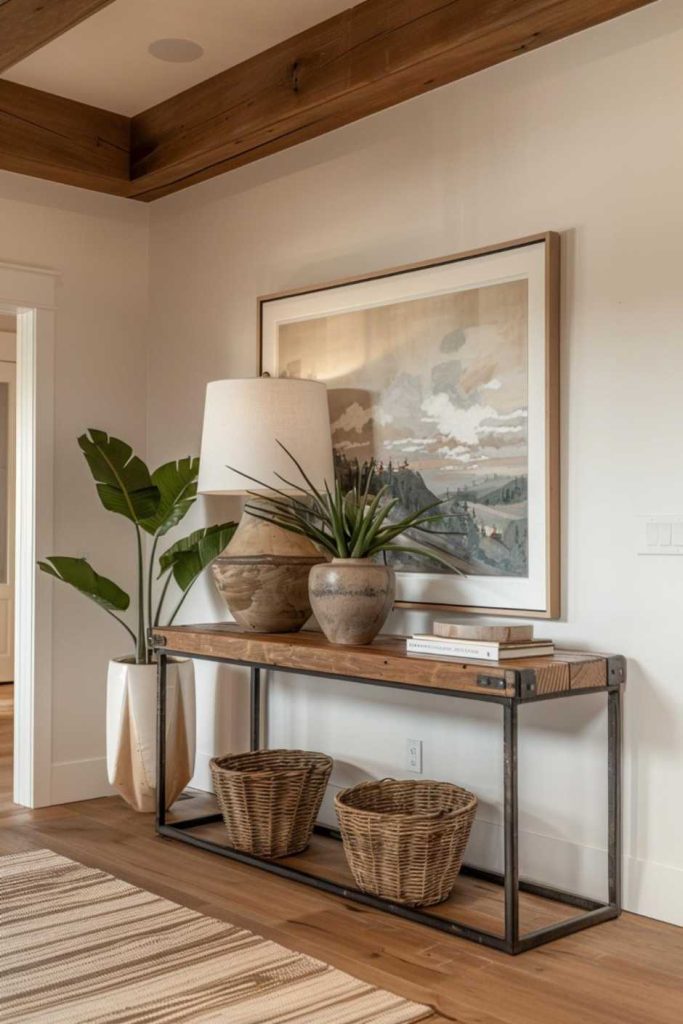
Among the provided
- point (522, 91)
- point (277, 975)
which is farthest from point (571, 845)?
point (522, 91)

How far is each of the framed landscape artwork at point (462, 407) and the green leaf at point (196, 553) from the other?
614 mm

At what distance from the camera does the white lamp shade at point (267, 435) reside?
12.4 feet

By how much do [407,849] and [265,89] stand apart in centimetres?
263

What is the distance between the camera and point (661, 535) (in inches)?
121

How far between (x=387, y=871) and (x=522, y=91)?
2387 mm

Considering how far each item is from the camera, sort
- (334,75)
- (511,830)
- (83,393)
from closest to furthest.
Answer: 1. (511,830)
2. (334,75)
3. (83,393)

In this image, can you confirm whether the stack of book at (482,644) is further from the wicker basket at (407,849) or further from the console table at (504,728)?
the wicker basket at (407,849)

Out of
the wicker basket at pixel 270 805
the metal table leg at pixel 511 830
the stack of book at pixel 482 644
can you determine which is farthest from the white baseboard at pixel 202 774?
the metal table leg at pixel 511 830

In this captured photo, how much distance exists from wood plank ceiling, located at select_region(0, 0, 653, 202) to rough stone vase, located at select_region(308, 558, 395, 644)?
1.57m

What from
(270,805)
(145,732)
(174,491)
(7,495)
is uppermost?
(7,495)

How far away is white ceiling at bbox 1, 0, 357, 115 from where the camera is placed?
359 cm

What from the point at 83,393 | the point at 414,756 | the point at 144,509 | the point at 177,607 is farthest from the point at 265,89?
the point at 414,756

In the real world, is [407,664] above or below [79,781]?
above

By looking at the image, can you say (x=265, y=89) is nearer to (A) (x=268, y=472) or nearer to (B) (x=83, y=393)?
(A) (x=268, y=472)
